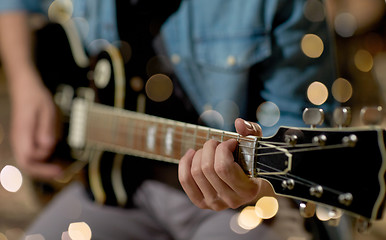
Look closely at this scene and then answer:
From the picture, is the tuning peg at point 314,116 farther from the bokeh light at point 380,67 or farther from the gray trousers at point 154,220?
the bokeh light at point 380,67

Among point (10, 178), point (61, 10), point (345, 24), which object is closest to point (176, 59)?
point (61, 10)

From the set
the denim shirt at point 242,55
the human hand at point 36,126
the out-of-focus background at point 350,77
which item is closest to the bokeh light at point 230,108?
the denim shirt at point 242,55

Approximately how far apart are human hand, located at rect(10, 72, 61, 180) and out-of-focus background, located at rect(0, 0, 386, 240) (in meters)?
0.21

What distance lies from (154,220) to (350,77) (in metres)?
0.84

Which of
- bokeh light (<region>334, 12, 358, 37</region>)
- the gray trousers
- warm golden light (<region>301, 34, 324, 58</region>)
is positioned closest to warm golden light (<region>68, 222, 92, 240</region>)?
the gray trousers

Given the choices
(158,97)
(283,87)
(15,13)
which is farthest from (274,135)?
(15,13)

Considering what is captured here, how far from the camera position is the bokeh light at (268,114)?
0.38m

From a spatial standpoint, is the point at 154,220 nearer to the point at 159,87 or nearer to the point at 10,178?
the point at 159,87

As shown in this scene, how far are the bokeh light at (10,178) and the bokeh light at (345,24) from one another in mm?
1082

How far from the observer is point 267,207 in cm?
45

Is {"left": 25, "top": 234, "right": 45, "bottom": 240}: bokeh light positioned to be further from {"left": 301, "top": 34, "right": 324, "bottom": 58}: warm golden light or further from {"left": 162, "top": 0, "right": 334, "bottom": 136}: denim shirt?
{"left": 301, "top": 34, "right": 324, "bottom": 58}: warm golden light

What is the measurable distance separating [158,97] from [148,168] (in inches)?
5.5

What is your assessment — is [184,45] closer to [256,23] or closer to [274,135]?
[256,23]

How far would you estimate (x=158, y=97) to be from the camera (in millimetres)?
543
